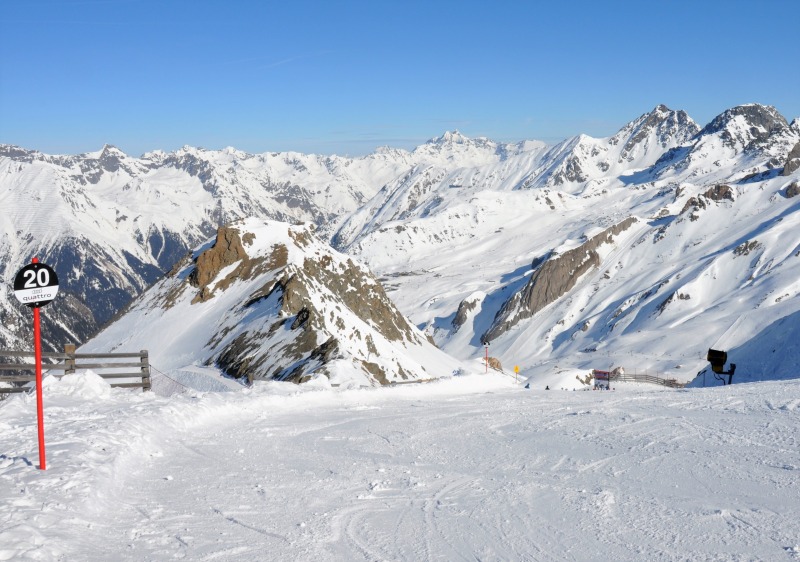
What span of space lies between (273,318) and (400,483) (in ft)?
154

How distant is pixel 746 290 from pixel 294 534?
151515 millimetres

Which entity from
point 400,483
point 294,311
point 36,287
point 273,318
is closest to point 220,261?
point 273,318

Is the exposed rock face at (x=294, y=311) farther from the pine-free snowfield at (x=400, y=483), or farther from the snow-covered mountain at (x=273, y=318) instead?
the pine-free snowfield at (x=400, y=483)

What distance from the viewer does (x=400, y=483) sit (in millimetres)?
11625

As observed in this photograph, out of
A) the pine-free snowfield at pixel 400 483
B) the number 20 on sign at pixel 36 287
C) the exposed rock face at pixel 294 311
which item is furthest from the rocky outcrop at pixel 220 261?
the number 20 on sign at pixel 36 287

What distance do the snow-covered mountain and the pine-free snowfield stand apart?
2138cm

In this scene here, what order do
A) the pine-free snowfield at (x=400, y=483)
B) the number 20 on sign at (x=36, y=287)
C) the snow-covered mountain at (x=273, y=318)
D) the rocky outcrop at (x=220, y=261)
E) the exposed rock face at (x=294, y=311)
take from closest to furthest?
the pine-free snowfield at (x=400, y=483) → the number 20 on sign at (x=36, y=287) → the exposed rock face at (x=294, y=311) → the snow-covered mountain at (x=273, y=318) → the rocky outcrop at (x=220, y=261)

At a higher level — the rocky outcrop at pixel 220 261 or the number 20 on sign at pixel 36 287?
the rocky outcrop at pixel 220 261

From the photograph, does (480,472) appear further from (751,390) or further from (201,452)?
(751,390)

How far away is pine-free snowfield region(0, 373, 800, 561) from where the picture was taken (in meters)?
8.68

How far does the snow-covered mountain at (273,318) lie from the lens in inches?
1924

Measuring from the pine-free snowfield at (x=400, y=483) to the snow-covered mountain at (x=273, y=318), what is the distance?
2138 centimetres

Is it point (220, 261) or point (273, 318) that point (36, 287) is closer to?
point (273, 318)

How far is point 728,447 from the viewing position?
43.9 feet
